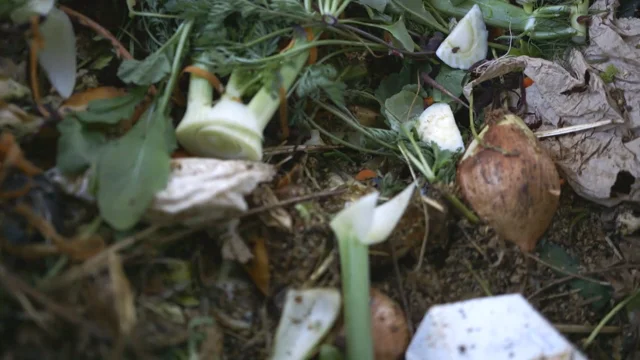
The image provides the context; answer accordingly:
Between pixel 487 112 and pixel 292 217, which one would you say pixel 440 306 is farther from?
pixel 487 112

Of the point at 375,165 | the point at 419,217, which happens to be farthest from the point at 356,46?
the point at 419,217

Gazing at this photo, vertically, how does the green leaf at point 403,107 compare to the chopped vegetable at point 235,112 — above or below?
below

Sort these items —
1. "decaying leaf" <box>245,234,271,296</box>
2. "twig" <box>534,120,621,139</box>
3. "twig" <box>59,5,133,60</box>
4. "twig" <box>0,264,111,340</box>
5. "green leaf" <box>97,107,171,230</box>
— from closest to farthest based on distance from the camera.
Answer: "twig" <box>0,264,111,340</box>, "green leaf" <box>97,107,171,230</box>, "decaying leaf" <box>245,234,271,296</box>, "twig" <box>59,5,133,60</box>, "twig" <box>534,120,621,139</box>

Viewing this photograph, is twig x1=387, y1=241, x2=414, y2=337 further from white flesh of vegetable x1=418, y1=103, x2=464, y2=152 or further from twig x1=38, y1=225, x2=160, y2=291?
twig x1=38, y1=225, x2=160, y2=291

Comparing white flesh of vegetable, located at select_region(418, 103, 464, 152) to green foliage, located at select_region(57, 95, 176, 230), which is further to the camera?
white flesh of vegetable, located at select_region(418, 103, 464, 152)

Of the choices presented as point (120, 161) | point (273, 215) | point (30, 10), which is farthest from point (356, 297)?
point (30, 10)

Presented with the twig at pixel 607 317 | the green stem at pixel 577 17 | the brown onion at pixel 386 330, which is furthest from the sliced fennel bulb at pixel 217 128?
the green stem at pixel 577 17

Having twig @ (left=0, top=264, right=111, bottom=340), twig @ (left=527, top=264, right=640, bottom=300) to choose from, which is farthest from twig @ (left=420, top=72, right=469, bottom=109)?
twig @ (left=0, top=264, right=111, bottom=340)

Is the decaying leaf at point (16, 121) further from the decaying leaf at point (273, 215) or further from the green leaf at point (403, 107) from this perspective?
the green leaf at point (403, 107)
